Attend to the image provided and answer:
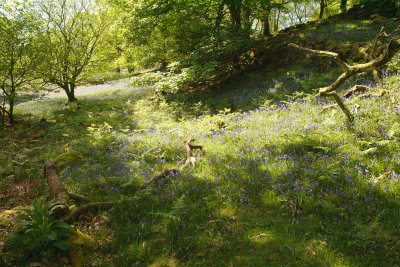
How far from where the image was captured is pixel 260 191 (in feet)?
14.4

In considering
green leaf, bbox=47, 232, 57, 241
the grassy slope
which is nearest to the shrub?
green leaf, bbox=47, 232, 57, 241

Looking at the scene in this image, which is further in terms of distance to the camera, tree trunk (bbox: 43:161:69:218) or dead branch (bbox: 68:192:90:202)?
dead branch (bbox: 68:192:90:202)

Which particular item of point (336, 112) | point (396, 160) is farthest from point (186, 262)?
point (336, 112)

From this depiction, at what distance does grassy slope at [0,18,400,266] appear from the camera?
3.11 m

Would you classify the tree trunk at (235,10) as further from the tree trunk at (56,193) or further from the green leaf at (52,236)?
the green leaf at (52,236)

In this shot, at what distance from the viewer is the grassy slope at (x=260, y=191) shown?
10.2ft

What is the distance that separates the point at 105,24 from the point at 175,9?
9.78 m

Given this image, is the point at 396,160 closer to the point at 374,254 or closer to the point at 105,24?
the point at 374,254

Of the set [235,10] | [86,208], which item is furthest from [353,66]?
[235,10]

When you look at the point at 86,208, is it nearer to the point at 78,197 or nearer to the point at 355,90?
the point at 78,197

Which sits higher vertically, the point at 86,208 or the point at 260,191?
the point at 86,208

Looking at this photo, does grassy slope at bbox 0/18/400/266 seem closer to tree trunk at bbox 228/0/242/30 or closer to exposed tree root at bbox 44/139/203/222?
exposed tree root at bbox 44/139/203/222

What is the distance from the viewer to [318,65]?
480 inches

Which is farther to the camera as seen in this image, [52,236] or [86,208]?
[86,208]
